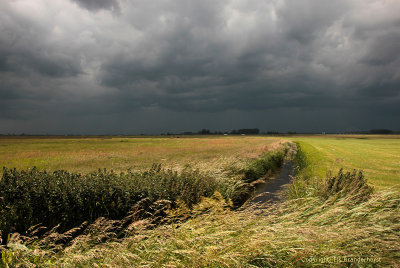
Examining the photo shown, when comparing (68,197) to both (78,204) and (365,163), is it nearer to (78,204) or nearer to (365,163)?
(78,204)

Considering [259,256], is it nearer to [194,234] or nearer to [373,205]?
[194,234]

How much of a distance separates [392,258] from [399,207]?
8.42ft

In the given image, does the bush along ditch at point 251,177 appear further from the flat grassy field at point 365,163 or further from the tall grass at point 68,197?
the tall grass at point 68,197

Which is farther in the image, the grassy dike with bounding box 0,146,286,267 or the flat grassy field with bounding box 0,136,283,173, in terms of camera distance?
the flat grassy field with bounding box 0,136,283,173

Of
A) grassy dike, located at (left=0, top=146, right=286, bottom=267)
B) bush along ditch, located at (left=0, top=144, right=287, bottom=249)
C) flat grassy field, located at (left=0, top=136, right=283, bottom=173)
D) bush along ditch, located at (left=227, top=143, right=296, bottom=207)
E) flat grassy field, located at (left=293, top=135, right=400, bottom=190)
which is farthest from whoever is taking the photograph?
flat grassy field, located at (left=0, top=136, right=283, bottom=173)

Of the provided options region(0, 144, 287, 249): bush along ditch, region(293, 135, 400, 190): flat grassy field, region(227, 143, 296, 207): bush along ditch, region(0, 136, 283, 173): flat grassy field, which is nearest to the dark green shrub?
region(0, 144, 287, 249): bush along ditch

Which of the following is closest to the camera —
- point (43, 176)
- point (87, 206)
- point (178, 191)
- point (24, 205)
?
point (24, 205)

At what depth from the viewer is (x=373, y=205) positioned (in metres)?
5.29

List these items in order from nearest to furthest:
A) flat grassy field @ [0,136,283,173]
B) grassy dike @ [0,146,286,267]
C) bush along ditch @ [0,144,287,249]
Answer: grassy dike @ [0,146,286,267] → bush along ditch @ [0,144,287,249] → flat grassy field @ [0,136,283,173]

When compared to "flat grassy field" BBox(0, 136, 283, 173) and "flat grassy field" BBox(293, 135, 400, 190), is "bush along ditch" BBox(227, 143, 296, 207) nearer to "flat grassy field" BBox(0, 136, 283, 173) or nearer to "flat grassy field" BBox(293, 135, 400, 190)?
"flat grassy field" BBox(0, 136, 283, 173)

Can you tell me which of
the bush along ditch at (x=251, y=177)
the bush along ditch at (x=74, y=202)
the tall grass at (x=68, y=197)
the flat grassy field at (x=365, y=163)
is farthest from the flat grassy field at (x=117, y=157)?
the flat grassy field at (x=365, y=163)

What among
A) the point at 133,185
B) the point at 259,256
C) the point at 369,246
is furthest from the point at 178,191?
the point at 369,246

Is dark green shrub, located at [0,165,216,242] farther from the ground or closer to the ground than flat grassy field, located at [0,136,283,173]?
farther from the ground

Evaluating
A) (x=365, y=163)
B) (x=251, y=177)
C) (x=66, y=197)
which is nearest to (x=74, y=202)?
(x=66, y=197)
